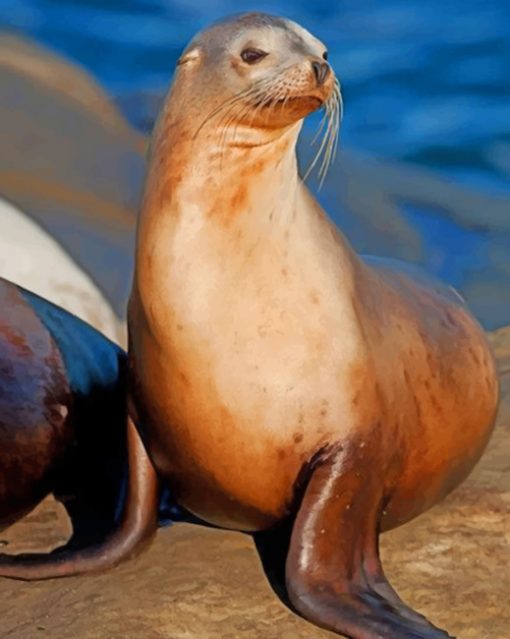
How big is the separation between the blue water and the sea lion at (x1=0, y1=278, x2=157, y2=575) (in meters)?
6.37

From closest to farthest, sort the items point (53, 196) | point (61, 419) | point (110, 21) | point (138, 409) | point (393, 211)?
point (138, 409) < point (61, 419) < point (53, 196) < point (393, 211) < point (110, 21)

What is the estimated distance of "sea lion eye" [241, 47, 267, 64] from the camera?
432 centimetres

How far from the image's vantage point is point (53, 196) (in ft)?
30.1

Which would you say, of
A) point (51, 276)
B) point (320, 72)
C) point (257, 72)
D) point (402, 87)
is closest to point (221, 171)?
point (257, 72)

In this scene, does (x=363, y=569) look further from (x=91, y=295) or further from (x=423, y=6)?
(x=423, y=6)

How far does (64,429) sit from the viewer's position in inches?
203

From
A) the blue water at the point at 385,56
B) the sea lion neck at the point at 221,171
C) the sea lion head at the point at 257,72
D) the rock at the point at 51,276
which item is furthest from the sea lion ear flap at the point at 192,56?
the blue water at the point at 385,56

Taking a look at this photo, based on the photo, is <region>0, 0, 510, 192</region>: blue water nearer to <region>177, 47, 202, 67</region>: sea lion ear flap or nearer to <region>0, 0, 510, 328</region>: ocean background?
<region>0, 0, 510, 328</region>: ocean background

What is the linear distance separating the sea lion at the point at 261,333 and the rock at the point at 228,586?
12 cm

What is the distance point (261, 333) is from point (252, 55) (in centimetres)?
73

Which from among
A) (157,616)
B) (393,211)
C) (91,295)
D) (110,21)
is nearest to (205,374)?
(157,616)

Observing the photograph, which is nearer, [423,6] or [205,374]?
[205,374]

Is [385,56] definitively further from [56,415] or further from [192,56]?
[192,56]

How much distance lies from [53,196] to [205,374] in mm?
4939
